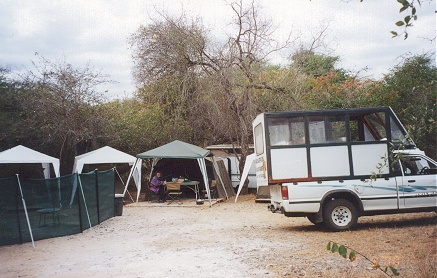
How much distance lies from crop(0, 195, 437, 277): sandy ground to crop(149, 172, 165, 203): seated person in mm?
5518

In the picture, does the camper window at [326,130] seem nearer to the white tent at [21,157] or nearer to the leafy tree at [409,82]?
the leafy tree at [409,82]

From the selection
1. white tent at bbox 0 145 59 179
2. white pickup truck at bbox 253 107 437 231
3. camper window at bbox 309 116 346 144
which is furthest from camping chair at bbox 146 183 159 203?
camper window at bbox 309 116 346 144

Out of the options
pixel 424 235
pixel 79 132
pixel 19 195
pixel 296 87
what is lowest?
pixel 424 235

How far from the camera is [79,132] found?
21828 millimetres

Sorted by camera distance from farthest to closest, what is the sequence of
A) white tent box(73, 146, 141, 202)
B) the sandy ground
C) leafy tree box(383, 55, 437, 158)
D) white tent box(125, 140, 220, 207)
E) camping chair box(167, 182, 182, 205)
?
leafy tree box(383, 55, 437, 158) < white tent box(73, 146, 141, 202) < camping chair box(167, 182, 182, 205) < white tent box(125, 140, 220, 207) < the sandy ground

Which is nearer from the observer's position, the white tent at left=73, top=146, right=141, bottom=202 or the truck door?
the truck door

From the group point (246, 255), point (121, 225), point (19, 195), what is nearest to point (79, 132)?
point (121, 225)

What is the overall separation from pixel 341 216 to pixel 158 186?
10411 millimetres

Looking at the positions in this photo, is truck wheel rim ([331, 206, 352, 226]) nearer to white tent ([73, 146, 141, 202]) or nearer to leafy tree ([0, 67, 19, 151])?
white tent ([73, 146, 141, 202])

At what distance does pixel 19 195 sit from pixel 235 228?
5.20 m

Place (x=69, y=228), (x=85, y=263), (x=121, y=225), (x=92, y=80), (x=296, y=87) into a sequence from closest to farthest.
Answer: (x=85, y=263) < (x=69, y=228) < (x=121, y=225) < (x=296, y=87) < (x=92, y=80)

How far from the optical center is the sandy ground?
7395mm

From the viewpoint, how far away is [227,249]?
9.25 m

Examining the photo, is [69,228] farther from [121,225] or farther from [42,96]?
[42,96]
